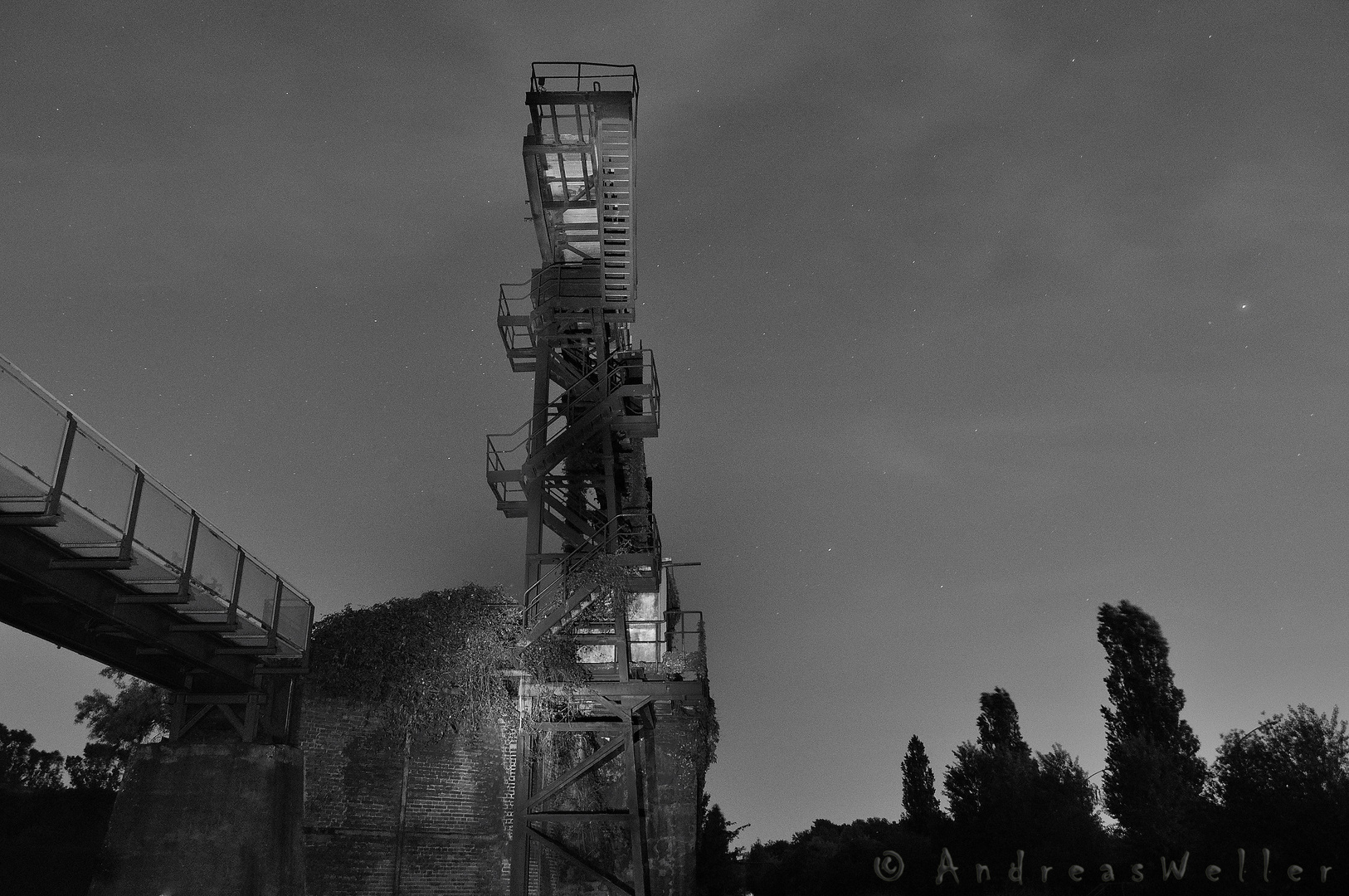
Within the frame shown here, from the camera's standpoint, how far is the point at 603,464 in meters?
25.1

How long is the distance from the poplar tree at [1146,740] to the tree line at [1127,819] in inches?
2.8

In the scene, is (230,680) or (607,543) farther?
(607,543)

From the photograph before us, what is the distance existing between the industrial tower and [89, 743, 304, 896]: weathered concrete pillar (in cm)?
410

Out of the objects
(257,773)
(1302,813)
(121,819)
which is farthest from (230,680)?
(1302,813)

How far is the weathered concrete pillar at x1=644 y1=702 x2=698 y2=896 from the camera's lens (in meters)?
18.8

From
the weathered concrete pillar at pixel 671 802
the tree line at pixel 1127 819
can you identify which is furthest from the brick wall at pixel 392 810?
the tree line at pixel 1127 819

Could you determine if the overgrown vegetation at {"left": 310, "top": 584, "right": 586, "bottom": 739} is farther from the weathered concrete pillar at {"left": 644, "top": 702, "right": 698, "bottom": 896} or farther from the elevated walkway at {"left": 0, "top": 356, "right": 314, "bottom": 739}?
the weathered concrete pillar at {"left": 644, "top": 702, "right": 698, "bottom": 896}

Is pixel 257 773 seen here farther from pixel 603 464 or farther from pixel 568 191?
pixel 568 191

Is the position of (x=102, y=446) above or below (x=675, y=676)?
above

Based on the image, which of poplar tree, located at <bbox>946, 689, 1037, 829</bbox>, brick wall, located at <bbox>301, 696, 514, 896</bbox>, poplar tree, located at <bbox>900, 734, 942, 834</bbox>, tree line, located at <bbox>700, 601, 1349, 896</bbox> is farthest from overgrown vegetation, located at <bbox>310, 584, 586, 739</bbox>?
poplar tree, located at <bbox>900, 734, 942, 834</bbox>

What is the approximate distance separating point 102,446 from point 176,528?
2154 mm

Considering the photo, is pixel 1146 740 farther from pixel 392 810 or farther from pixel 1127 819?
pixel 392 810
